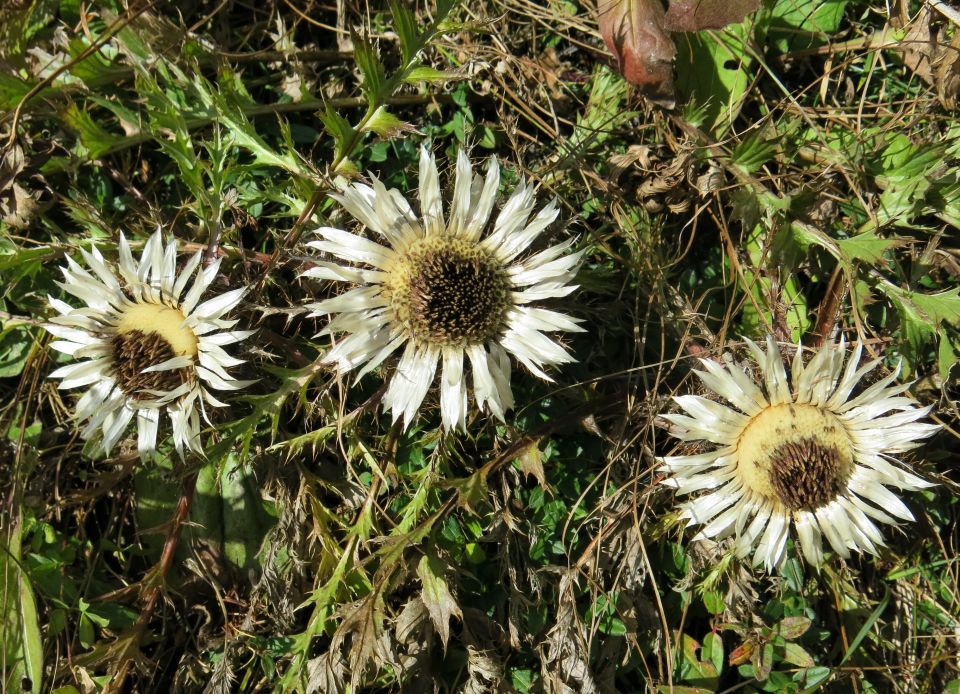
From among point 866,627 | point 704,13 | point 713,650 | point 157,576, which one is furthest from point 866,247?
point 157,576

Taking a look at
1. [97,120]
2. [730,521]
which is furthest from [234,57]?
[730,521]

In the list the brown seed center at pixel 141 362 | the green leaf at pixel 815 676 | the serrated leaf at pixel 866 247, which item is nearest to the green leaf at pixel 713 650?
the green leaf at pixel 815 676

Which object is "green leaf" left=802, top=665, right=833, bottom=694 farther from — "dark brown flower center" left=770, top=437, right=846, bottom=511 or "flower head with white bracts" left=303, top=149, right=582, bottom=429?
"flower head with white bracts" left=303, top=149, right=582, bottom=429

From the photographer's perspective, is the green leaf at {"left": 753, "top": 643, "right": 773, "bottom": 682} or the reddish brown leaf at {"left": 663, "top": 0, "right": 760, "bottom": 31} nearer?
the reddish brown leaf at {"left": 663, "top": 0, "right": 760, "bottom": 31}

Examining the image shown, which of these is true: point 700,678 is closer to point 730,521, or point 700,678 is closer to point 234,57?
point 730,521

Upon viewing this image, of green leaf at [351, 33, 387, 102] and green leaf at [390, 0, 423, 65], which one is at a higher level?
green leaf at [390, 0, 423, 65]

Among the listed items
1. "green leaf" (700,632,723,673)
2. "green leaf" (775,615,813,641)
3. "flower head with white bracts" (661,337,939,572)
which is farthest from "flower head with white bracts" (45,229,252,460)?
"green leaf" (775,615,813,641)

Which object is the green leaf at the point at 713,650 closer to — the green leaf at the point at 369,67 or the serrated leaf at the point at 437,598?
the serrated leaf at the point at 437,598

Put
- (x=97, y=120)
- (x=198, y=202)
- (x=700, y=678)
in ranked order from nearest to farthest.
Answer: (x=198, y=202) → (x=700, y=678) → (x=97, y=120)

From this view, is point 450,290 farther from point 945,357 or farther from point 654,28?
point 945,357
